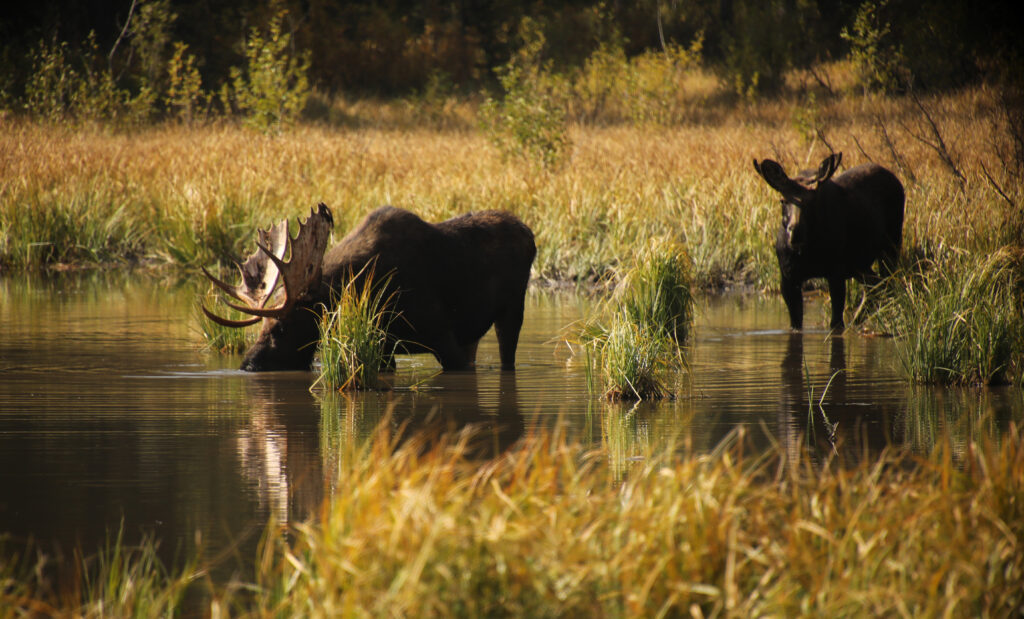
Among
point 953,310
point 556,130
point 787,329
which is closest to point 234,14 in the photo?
point 556,130

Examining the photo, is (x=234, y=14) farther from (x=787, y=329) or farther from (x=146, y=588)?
(x=146, y=588)

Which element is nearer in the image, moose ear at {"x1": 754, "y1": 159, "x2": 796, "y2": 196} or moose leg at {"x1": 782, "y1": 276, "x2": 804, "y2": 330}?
moose ear at {"x1": 754, "y1": 159, "x2": 796, "y2": 196}

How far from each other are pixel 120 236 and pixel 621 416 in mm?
12945

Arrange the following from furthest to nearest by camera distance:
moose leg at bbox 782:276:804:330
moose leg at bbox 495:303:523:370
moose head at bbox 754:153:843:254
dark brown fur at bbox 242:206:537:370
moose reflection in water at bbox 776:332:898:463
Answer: moose leg at bbox 782:276:804:330 < moose head at bbox 754:153:843:254 < moose leg at bbox 495:303:523:370 < dark brown fur at bbox 242:206:537:370 < moose reflection in water at bbox 776:332:898:463

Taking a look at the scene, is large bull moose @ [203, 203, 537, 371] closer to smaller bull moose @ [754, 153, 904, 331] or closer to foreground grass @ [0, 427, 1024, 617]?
smaller bull moose @ [754, 153, 904, 331]

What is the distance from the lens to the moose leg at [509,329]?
10.1 meters

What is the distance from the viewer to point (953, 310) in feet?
29.5

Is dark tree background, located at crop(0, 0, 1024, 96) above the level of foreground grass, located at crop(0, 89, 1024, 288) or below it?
Answer: above

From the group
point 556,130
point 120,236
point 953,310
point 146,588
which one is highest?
point 556,130

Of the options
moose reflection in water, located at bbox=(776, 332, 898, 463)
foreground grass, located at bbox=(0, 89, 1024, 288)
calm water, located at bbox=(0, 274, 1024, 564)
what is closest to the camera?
calm water, located at bbox=(0, 274, 1024, 564)

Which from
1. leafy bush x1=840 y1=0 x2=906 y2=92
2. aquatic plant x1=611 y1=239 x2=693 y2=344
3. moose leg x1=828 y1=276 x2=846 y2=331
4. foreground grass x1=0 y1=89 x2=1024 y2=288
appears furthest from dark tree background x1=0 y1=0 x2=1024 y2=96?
aquatic plant x1=611 y1=239 x2=693 y2=344

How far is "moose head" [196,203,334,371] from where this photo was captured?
9094mm

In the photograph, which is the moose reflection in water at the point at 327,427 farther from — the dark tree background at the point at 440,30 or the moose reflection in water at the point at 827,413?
the dark tree background at the point at 440,30

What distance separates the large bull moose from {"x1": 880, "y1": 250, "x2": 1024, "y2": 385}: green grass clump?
2988mm
